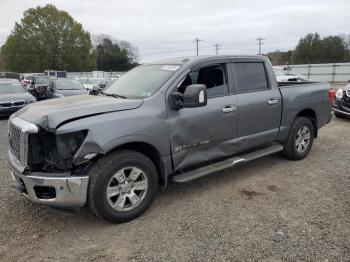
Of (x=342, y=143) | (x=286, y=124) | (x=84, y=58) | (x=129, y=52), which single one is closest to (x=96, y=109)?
(x=286, y=124)

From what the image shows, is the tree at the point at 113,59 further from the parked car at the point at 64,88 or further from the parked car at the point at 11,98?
the parked car at the point at 11,98

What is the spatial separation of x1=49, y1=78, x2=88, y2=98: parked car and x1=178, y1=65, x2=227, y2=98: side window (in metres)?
10.8

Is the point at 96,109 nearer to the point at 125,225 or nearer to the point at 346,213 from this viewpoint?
the point at 125,225

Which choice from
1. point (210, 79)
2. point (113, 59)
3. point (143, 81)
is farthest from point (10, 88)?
point (113, 59)

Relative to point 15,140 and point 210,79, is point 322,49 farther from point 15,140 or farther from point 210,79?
point 15,140

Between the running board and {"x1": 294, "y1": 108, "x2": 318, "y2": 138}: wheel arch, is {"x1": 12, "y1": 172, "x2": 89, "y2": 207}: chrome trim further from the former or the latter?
{"x1": 294, "y1": 108, "x2": 318, "y2": 138}: wheel arch

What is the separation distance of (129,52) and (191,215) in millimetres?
72002

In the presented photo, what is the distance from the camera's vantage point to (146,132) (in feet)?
12.2

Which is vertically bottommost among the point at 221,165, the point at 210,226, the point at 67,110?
the point at 210,226

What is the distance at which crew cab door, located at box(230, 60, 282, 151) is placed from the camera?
187 inches

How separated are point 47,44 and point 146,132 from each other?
58.5m

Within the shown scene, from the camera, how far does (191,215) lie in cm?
389

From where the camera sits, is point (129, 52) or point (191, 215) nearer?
point (191, 215)

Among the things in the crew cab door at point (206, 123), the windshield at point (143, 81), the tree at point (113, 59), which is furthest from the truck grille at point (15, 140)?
the tree at point (113, 59)
